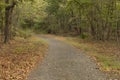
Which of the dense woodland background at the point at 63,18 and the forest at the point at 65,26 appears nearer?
the forest at the point at 65,26

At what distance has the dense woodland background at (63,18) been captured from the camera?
31.9 meters

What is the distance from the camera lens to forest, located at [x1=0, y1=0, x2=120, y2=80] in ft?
69.3

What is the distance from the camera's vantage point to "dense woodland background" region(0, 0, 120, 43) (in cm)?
3187

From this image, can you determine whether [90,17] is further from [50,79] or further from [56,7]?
[50,79]

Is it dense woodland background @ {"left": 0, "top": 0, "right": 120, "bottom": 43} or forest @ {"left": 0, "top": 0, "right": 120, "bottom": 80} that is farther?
dense woodland background @ {"left": 0, "top": 0, "right": 120, "bottom": 43}

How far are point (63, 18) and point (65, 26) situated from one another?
2.00 meters

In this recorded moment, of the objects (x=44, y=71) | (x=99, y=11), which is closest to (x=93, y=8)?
(x=99, y=11)

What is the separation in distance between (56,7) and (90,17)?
78.4ft

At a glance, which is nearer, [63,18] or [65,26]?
[63,18]

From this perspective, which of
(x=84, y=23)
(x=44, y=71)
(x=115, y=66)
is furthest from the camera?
(x=84, y=23)

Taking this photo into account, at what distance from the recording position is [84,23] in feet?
165

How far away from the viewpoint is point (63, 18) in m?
63.3

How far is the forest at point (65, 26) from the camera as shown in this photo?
21.1m

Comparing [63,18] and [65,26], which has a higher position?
[63,18]
